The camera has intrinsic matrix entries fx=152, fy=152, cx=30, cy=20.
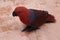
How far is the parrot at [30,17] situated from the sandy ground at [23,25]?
0.12 feet

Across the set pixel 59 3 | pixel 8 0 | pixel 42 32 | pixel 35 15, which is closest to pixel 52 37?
pixel 42 32

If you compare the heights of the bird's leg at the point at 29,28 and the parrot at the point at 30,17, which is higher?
the parrot at the point at 30,17

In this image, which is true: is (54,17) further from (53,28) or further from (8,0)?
(8,0)

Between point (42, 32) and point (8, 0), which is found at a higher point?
point (8, 0)

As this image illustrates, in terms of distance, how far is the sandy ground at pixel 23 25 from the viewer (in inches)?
38.2

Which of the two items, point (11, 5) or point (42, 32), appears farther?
point (11, 5)

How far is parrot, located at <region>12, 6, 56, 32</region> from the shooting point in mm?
983

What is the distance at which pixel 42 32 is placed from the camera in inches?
39.7

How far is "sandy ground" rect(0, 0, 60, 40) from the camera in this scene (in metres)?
0.97

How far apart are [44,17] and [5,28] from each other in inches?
11.0

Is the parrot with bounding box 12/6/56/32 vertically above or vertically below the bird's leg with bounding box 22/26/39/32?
above

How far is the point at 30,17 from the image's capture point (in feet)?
3.23

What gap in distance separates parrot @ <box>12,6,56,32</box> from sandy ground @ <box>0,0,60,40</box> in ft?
0.12

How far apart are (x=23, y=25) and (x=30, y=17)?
11 cm
